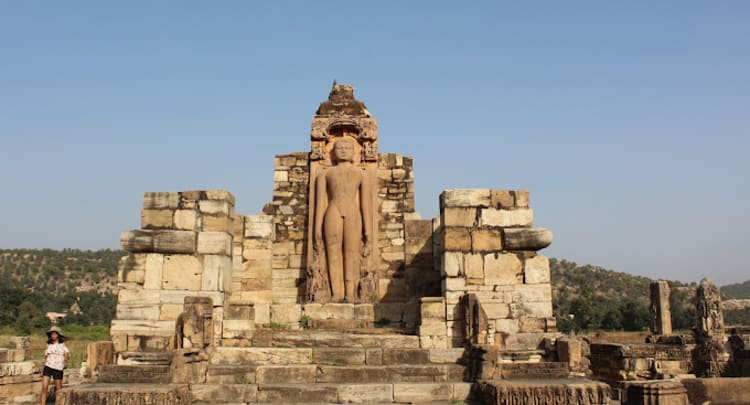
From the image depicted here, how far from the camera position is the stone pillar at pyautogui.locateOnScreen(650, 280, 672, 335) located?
70.3 ft

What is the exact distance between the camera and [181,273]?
410 inches

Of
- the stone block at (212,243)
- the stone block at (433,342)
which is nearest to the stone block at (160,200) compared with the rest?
the stone block at (212,243)

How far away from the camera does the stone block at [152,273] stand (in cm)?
1033

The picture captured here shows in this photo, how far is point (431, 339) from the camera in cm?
957

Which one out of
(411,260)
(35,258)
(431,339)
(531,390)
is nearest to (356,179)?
(411,260)

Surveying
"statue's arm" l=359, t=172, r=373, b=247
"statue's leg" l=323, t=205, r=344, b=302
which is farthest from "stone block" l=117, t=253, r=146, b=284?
"statue's arm" l=359, t=172, r=373, b=247

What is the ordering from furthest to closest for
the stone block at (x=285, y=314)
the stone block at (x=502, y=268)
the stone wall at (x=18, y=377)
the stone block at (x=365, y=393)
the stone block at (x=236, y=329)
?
1. the stone block at (x=285, y=314)
2. the stone block at (x=236, y=329)
3. the stone block at (x=502, y=268)
4. the stone wall at (x=18, y=377)
5. the stone block at (x=365, y=393)

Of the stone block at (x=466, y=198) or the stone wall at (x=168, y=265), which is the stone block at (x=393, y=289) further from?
the stone wall at (x=168, y=265)

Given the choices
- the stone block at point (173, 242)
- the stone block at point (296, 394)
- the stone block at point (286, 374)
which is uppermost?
the stone block at point (173, 242)

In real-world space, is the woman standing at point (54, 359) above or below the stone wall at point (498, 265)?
below

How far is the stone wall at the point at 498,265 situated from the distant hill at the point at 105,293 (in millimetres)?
26932

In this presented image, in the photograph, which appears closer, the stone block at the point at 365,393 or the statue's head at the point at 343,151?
the stone block at the point at 365,393

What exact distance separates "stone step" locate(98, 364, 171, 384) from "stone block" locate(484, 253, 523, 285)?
503 centimetres

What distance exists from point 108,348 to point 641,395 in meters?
7.31
